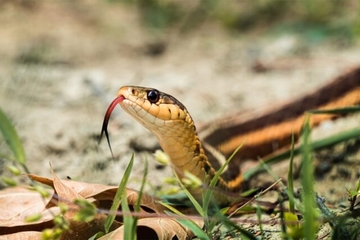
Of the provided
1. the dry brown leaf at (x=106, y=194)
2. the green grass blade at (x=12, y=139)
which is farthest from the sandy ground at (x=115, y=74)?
the dry brown leaf at (x=106, y=194)

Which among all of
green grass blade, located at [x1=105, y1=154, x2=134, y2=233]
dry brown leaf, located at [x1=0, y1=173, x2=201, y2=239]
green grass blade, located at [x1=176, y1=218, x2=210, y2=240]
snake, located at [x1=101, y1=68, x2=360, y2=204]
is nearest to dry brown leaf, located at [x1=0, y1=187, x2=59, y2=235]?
dry brown leaf, located at [x1=0, y1=173, x2=201, y2=239]

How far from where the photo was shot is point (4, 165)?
7.72 ft

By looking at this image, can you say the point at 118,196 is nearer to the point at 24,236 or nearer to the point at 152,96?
the point at 24,236

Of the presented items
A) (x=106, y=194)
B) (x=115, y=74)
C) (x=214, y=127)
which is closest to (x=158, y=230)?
(x=106, y=194)

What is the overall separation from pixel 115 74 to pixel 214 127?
1.35m

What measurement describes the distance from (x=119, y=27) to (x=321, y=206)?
3490 mm

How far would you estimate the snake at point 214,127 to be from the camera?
6.66ft

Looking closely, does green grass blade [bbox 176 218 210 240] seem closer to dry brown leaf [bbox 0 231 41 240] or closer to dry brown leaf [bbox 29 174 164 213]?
dry brown leaf [bbox 29 174 164 213]

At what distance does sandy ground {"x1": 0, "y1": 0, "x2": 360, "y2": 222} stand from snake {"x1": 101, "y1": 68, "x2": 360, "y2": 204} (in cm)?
10

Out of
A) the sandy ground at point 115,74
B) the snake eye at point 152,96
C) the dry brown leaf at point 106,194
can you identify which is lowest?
the sandy ground at point 115,74

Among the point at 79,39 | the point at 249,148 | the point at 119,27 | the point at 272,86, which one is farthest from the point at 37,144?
the point at 119,27

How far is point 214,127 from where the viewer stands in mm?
2695

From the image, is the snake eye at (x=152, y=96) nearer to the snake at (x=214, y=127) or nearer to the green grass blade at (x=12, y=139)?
the snake at (x=214, y=127)

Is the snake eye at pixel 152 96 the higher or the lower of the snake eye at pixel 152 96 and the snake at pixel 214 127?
the higher
